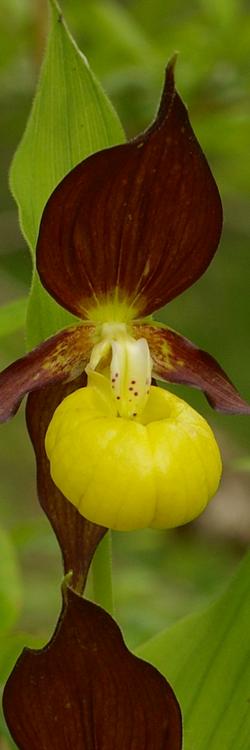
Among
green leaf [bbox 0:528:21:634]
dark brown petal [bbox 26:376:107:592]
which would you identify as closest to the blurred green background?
green leaf [bbox 0:528:21:634]

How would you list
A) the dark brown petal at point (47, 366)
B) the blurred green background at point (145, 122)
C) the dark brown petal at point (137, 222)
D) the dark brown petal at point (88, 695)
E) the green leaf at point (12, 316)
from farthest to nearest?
the blurred green background at point (145, 122)
the green leaf at point (12, 316)
the dark brown petal at point (47, 366)
the dark brown petal at point (137, 222)
the dark brown petal at point (88, 695)

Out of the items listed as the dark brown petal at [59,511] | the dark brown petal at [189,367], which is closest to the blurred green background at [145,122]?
the dark brown petal at [59,511]

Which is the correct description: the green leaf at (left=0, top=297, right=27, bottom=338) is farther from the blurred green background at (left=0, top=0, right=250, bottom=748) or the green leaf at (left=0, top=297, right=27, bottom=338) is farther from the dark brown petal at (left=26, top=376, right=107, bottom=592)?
the blurred green background at (left=0, top=0, right=250, bottom=748)

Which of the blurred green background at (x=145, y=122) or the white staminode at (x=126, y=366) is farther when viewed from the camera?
the blurred green background at (x=145, y=122)

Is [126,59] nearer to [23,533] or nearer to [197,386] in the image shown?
[23,533]

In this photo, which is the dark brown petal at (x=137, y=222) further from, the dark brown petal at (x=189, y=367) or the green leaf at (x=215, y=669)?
the green leaf at (x=215, y=669)

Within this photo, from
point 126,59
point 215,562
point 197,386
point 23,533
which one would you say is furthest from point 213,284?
point 197,386
